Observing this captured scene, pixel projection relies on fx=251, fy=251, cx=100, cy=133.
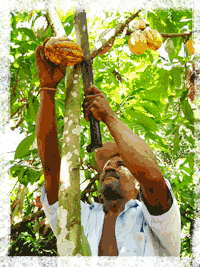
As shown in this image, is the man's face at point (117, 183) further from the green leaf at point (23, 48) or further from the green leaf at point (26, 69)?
the green leaf at point (23, 48)

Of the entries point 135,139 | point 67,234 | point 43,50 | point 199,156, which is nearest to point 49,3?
point 43,50

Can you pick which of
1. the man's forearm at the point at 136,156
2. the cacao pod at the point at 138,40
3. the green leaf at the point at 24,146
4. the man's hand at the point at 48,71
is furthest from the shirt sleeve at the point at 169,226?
the cacao pod at the point at 138,40

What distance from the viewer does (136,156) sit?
135 cm

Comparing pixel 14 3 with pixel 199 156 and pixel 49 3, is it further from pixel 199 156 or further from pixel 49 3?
pixel 199 156

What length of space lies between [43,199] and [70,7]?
1.48 meters

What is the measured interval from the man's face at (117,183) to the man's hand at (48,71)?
2.85 feet

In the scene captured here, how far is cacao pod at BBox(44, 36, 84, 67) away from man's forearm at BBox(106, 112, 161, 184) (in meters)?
0.44

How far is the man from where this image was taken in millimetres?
1378

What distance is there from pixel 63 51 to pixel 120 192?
115 centimetres

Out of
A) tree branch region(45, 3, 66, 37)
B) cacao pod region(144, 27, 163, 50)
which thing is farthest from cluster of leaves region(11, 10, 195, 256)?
tree branch region(45, 3, 66, 37)

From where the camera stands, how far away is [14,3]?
5.54 feet

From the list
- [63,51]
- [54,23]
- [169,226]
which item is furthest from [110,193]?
[54,23]

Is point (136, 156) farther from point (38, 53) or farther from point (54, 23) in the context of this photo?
point (54, 23)

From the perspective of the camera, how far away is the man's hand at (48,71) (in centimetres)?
150
